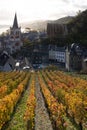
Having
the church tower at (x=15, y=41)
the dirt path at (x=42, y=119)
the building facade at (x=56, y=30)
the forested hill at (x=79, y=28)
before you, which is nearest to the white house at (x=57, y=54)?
the forested hill at (x=79, y=28)

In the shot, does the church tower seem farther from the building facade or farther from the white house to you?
the white house

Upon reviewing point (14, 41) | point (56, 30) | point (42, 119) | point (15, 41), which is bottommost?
point (14, 41)

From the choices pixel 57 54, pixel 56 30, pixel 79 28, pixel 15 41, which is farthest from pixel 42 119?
pixel 15 41

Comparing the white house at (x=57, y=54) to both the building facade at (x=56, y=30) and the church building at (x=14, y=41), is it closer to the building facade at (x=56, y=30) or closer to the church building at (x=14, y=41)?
the building facade at (x=56, y=30)

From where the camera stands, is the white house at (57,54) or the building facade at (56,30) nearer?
the white house at (57,54)

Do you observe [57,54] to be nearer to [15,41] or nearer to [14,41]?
[15,41]

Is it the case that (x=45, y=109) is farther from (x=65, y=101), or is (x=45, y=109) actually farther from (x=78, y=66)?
(x=78, y=66)

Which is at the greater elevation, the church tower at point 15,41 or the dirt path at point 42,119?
the dirt path at point 42,119

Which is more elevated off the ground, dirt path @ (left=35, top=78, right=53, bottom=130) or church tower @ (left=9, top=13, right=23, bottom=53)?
dirt path @ (left=35, top=78, right=53, bottom=130)

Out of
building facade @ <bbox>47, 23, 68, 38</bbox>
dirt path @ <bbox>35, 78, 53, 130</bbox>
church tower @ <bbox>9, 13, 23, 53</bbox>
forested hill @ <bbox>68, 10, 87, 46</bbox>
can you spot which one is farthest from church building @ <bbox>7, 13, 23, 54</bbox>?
dirt path @ <bbox>35, 78, 53, 130</bbox>

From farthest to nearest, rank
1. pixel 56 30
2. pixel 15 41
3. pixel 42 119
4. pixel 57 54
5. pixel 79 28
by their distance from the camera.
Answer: pixel 15 41, pixel 56 30, pixel 79 28, pixel 57 54, pixel 42 119

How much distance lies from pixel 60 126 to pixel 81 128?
215 cm

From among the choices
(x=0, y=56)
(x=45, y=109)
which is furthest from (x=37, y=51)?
(x=45, y=109)

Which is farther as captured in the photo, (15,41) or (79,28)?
(15,41)
